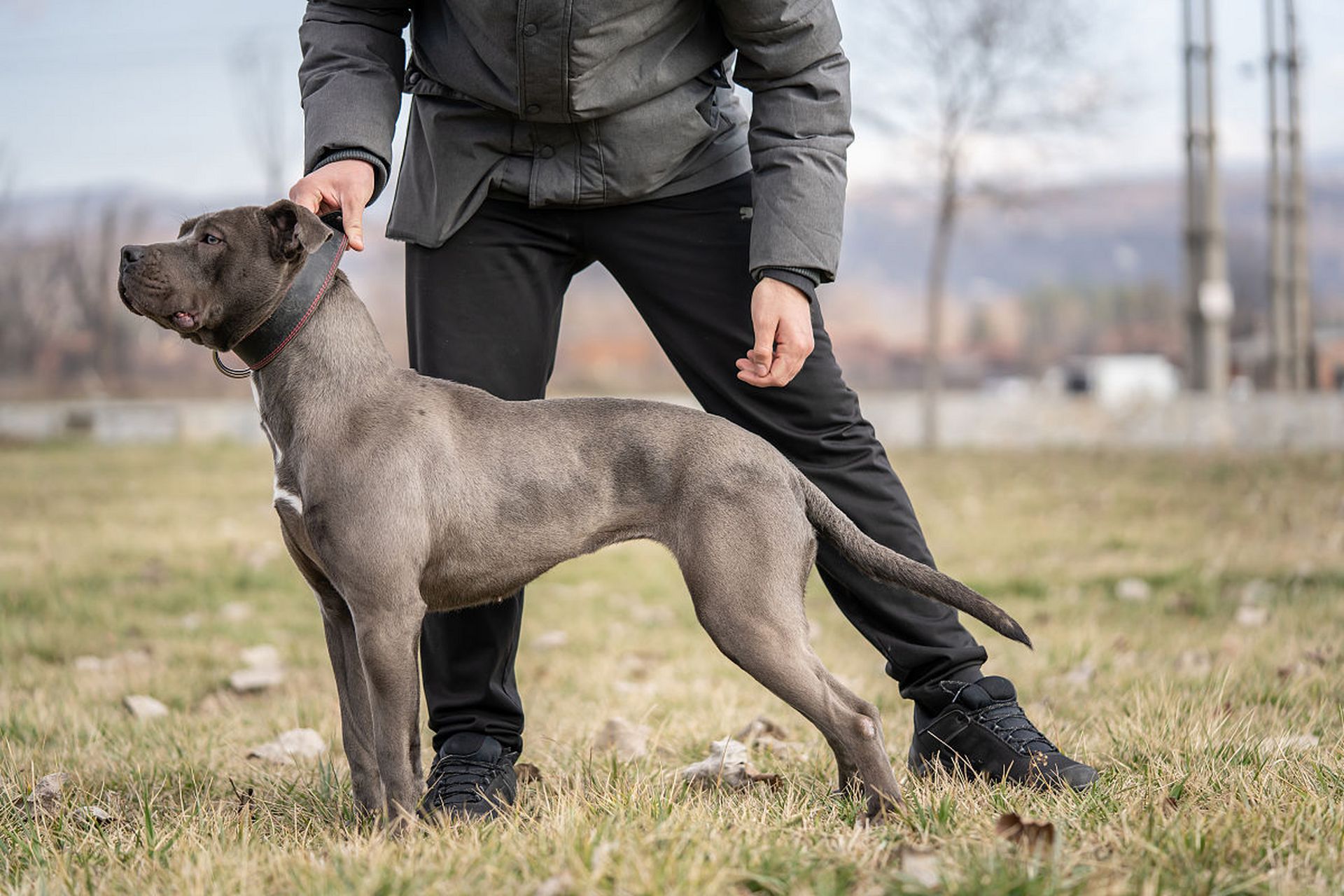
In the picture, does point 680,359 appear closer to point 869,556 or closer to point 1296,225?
point 869,556

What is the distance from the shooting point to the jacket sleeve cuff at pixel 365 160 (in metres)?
2.97

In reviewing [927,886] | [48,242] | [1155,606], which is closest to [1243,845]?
[927,886]

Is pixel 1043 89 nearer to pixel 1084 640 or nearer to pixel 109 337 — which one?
pixel 1084 640

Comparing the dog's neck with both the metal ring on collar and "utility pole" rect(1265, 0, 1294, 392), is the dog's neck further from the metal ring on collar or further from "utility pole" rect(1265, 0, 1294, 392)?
"utility pole" rect(1265, 0, 1294, 392)

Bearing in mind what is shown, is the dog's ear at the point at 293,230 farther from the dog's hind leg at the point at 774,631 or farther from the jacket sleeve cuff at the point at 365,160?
the dog's hind leg at the point at 774,631

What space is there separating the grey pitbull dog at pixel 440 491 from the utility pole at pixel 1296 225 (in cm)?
1767

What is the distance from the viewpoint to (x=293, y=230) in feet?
8.59

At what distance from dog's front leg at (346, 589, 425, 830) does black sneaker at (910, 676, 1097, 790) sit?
1.30 meters

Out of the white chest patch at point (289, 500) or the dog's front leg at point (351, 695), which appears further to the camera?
the dog's front leg at point (351, 695)

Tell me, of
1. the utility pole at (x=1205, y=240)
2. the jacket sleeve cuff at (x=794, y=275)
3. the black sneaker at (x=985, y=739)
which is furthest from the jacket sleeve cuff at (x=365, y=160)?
the utility pole at (x=1205, y=240)

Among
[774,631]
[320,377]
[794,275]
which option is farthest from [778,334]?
[320,377]

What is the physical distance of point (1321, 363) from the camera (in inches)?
1000

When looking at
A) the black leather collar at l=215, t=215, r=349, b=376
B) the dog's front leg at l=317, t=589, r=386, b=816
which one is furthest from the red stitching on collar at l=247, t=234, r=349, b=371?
the dog's front leg at l=317, t=589, r=386, b=816

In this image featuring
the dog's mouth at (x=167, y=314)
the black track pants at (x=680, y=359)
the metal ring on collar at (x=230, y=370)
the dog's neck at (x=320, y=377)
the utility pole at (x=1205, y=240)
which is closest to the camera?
the dog's mouth at (x=167, y=314)
